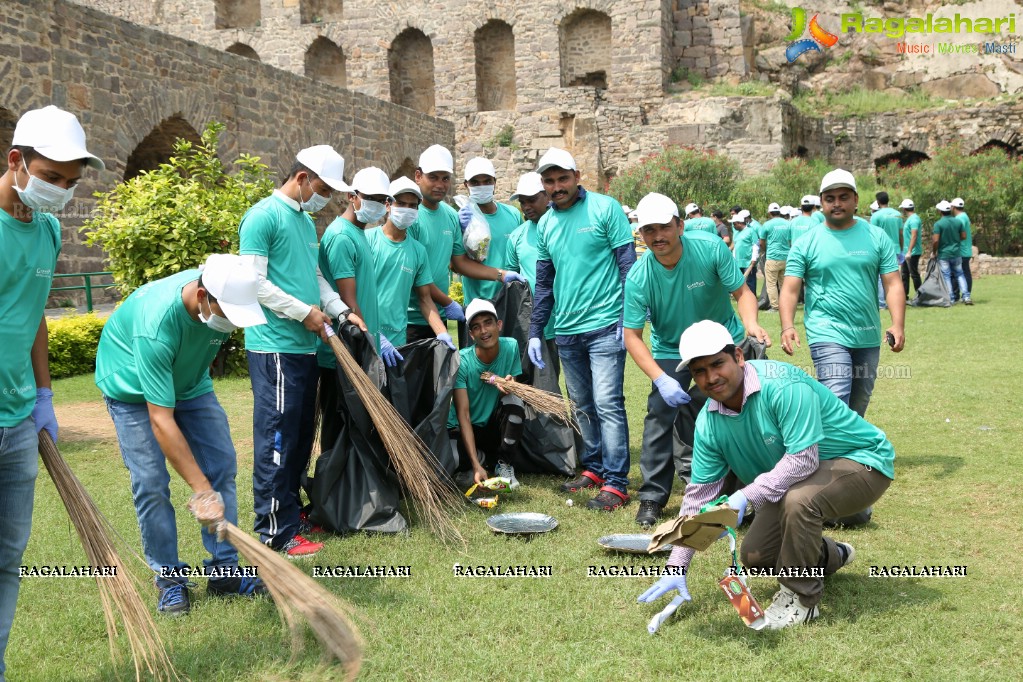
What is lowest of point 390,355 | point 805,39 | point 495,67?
point 390,355

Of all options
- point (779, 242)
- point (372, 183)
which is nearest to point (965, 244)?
point (779, 242)

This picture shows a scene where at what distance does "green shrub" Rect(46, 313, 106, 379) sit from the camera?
10.9m

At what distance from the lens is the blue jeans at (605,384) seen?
18.9 feet

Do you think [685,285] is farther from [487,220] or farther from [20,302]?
[20,302]

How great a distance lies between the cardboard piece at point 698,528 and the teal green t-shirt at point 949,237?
14019 millimetres

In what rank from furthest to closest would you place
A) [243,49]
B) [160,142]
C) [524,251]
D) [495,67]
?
[243,49]
[495,67]
[160,142]
[524,251]

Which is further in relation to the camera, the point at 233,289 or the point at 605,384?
the point at 605,384

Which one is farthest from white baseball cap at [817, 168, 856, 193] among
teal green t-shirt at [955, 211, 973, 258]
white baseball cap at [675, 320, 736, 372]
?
teal green t-shirt at [955, 211, 973, 258]

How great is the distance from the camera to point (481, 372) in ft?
20.8

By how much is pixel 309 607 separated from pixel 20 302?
4.81ft

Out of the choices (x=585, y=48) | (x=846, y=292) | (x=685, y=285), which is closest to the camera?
(x=685, y=285)

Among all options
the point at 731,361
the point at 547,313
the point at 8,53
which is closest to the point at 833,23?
the point at 8,53

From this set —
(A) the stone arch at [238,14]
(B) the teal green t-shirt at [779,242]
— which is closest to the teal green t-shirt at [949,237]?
(B) the teal green t-shirt at [779,242]

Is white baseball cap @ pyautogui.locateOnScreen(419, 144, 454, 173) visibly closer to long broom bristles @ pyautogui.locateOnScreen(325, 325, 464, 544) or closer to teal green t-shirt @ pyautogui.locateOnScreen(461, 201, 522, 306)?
teal green t-shirt @ pyautogui.locateOnScreen(461, 201, 522, 306)
